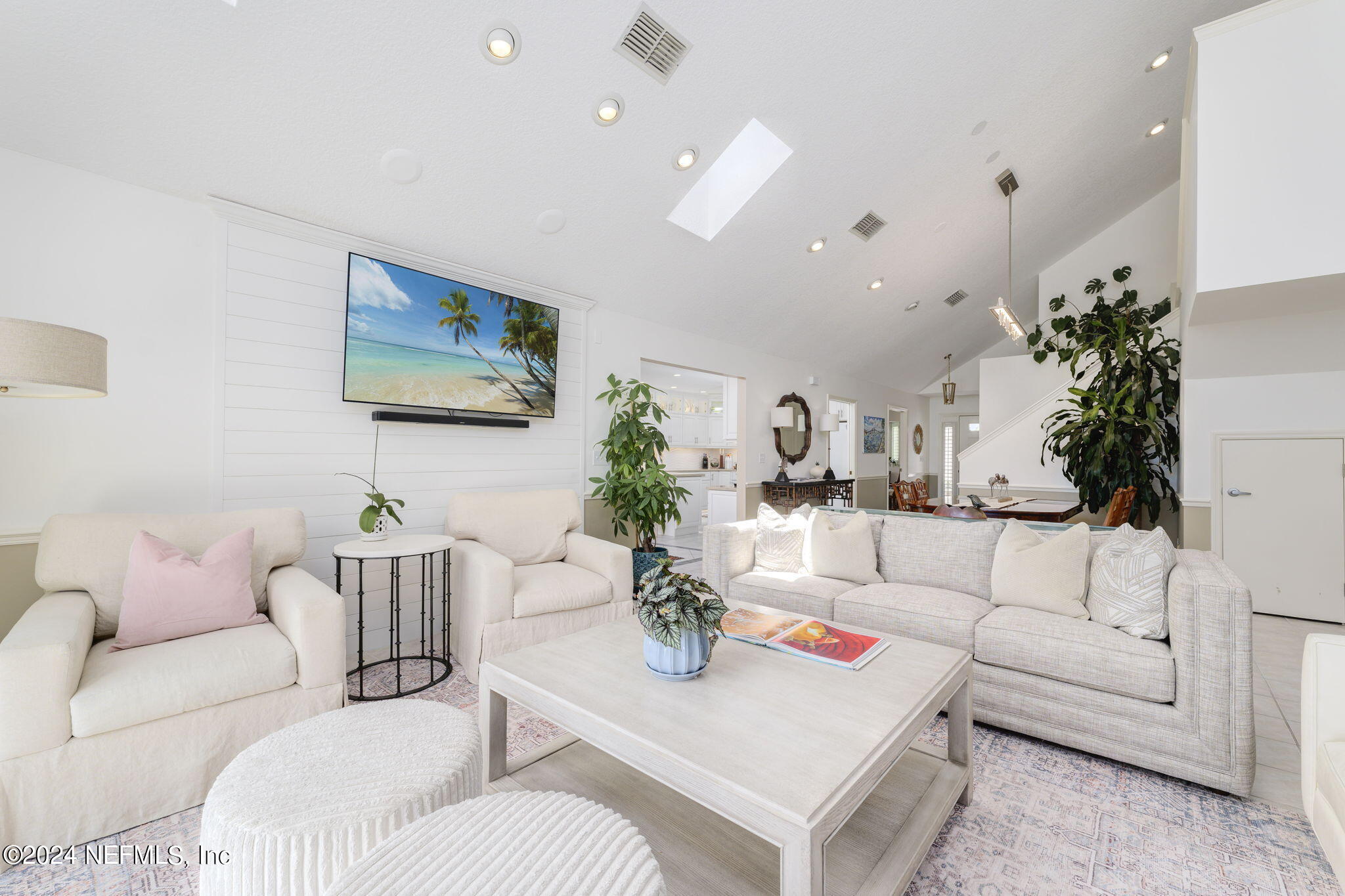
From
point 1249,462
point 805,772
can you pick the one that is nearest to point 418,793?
point 805,772

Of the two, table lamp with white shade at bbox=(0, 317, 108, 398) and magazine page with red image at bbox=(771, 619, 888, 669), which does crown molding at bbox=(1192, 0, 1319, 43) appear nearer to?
magazine page with red image at bbox=(771, 619, 888, 669)

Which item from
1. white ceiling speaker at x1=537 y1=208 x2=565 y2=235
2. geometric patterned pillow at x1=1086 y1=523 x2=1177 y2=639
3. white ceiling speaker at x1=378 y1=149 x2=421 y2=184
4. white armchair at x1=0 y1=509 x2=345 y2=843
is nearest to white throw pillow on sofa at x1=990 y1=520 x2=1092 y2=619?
geometric patterned pillow at x1=1086 y1=523 x2=1177 y2=639

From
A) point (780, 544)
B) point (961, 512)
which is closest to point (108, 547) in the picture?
point (780, 544)

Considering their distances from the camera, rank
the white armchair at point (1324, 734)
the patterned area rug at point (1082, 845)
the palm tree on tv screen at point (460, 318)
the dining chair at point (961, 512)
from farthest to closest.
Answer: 1. the dining chair at point (961, 512)
2. the palm tree on tv screen at point (460, 318)
3. the patterned area rug at point (1082, 845)
4. the white armchair at point (1324, 734)

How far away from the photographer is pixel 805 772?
1.22 metres

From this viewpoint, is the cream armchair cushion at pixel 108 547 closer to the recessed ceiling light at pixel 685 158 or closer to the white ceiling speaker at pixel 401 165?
the white ceiling speaker at pixel 401 165

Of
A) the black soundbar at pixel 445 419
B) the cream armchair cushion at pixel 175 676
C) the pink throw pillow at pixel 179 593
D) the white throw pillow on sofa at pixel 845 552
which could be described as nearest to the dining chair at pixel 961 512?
the white throw pillow on sofa at pixel 845 552

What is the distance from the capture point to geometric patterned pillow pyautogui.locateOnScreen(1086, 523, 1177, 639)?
2.21 meters

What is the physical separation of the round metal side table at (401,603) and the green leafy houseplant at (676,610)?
1.48 m

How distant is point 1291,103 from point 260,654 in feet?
16.8

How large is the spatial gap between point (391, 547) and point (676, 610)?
172 cm

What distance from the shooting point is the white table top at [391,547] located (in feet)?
8.65

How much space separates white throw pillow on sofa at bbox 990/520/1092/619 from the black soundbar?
9.95ft

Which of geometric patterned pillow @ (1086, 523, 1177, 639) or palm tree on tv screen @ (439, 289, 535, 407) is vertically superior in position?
palm tree on tv screen @ (439, 289, 535, 407)
